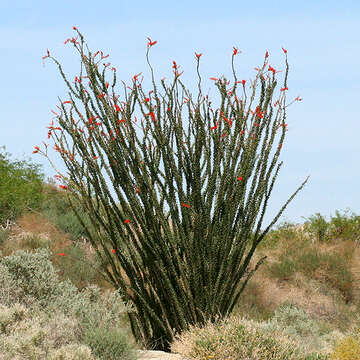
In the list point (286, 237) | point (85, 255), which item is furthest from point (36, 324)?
point (286, 237)

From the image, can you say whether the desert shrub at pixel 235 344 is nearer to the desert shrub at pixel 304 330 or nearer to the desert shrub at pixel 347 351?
the desert shrub at pixel 347 351

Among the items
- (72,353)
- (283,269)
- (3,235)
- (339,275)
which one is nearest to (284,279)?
(283,269)

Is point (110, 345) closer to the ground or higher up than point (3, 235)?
closer to the ground

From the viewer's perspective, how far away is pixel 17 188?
1327 cm

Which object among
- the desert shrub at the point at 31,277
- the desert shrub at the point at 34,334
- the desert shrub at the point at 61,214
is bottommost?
the desert shrub at the point at 34,334

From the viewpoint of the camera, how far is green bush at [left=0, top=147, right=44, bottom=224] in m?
12.8

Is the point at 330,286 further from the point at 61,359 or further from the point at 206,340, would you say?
the point at 61,359

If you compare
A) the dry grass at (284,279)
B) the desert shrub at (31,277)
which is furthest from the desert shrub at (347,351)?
the dry grass at (284,279)

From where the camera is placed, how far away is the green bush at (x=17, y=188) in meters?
12.8

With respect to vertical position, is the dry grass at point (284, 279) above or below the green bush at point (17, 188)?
below

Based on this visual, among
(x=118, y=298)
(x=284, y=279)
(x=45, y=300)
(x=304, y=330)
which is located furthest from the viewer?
(x=284, y=279)

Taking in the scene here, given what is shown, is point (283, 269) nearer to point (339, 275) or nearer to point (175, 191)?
point (339, 275)

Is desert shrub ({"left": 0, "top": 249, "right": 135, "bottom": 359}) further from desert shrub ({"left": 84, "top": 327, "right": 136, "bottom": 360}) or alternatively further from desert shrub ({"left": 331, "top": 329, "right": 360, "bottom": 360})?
desert shrub ({"left": 331, "top": 329, "right": 360, "bottom": 360})

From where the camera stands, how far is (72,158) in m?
6.43
